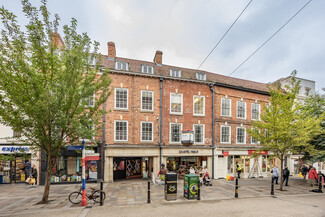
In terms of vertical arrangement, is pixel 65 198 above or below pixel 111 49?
below

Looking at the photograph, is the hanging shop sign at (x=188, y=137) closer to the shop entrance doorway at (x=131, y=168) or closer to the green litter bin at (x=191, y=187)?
the shop entrance doorway at (x=131, y=168)

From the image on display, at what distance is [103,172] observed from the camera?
14352 mm

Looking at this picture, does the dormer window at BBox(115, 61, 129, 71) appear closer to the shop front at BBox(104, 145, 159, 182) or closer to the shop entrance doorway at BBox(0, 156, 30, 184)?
the shop front at BBox(104, 145, 159, 182)

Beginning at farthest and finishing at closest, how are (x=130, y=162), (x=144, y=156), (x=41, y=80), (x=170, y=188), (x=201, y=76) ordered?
(x=201, y=76), (x=130, y=162), (x=144, y=156), (x=170, y=188), (x=41, y=80)

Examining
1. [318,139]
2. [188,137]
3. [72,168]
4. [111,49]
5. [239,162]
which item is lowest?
[239,162]

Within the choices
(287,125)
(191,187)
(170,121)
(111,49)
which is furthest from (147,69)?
(287,125)

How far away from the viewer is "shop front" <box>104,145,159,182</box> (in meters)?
14.5

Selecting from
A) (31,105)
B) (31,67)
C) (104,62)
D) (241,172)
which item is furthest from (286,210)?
(104,62)

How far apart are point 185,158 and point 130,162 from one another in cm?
582

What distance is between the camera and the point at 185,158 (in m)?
17.7

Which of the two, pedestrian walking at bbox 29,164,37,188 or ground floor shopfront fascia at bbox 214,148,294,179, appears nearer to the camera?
pedestrian walking at bbox 29,164,37,188

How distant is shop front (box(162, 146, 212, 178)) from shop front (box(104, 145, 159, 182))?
1335 mm

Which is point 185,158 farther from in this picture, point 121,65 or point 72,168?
point 121,65

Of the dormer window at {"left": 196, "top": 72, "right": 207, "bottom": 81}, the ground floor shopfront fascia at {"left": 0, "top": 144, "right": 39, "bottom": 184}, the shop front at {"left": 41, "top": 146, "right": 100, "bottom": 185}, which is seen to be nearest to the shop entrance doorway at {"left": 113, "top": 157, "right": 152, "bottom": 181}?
the shop front at {"left": 41, "top": 146, "right": 100, "bottom": 185}
